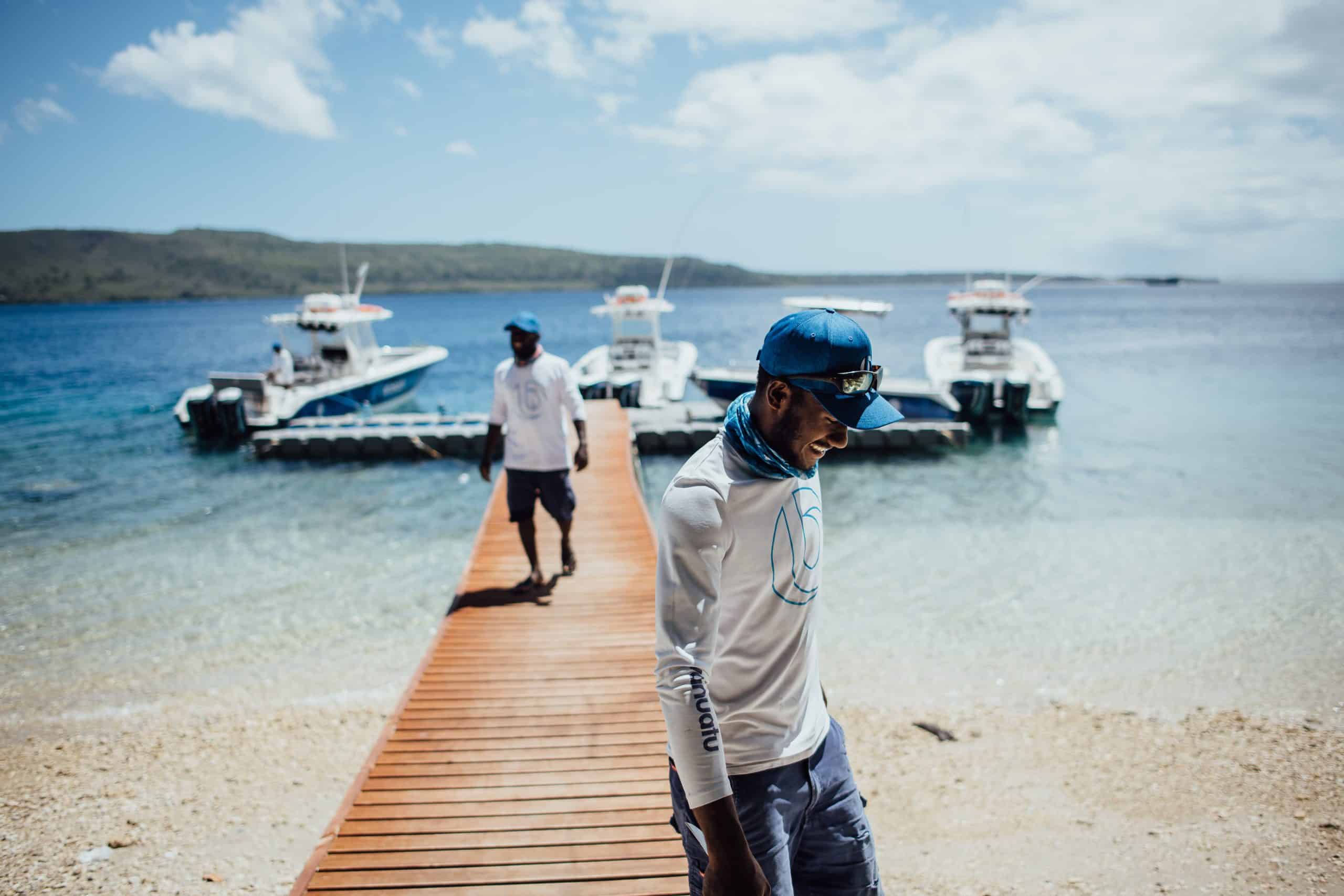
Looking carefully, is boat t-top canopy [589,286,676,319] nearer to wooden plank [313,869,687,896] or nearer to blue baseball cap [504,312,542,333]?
blue baseball cap [504,312,542,333]

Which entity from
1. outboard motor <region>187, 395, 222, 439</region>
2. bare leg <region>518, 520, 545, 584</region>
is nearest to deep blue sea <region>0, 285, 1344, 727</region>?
outboard motor <region>187, 395, 222, 439</region>

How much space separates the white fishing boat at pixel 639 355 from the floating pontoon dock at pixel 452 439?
88.3 inches

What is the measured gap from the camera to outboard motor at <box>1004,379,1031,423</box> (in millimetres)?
19984

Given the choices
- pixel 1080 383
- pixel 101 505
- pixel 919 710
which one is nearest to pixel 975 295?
pixel 1080 383

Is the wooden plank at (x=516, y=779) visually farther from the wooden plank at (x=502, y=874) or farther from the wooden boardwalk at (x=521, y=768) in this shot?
the wooden plank at (x=502, y=874)

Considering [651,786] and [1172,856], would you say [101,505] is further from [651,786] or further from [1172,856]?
[1172,856]

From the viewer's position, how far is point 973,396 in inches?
806

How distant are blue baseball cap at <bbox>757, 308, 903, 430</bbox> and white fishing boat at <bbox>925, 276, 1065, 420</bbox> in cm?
2023

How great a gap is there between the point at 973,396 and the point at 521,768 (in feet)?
62.9

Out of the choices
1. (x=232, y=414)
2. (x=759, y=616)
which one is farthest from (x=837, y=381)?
(x=232, y=414)

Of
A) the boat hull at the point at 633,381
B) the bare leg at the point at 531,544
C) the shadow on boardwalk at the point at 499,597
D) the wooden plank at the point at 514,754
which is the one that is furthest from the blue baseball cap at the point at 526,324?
the boat hull at the point at 633,381

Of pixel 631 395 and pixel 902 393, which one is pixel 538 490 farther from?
pixel 902 393

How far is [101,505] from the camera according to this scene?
1383cm

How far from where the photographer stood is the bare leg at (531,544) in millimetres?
5863
